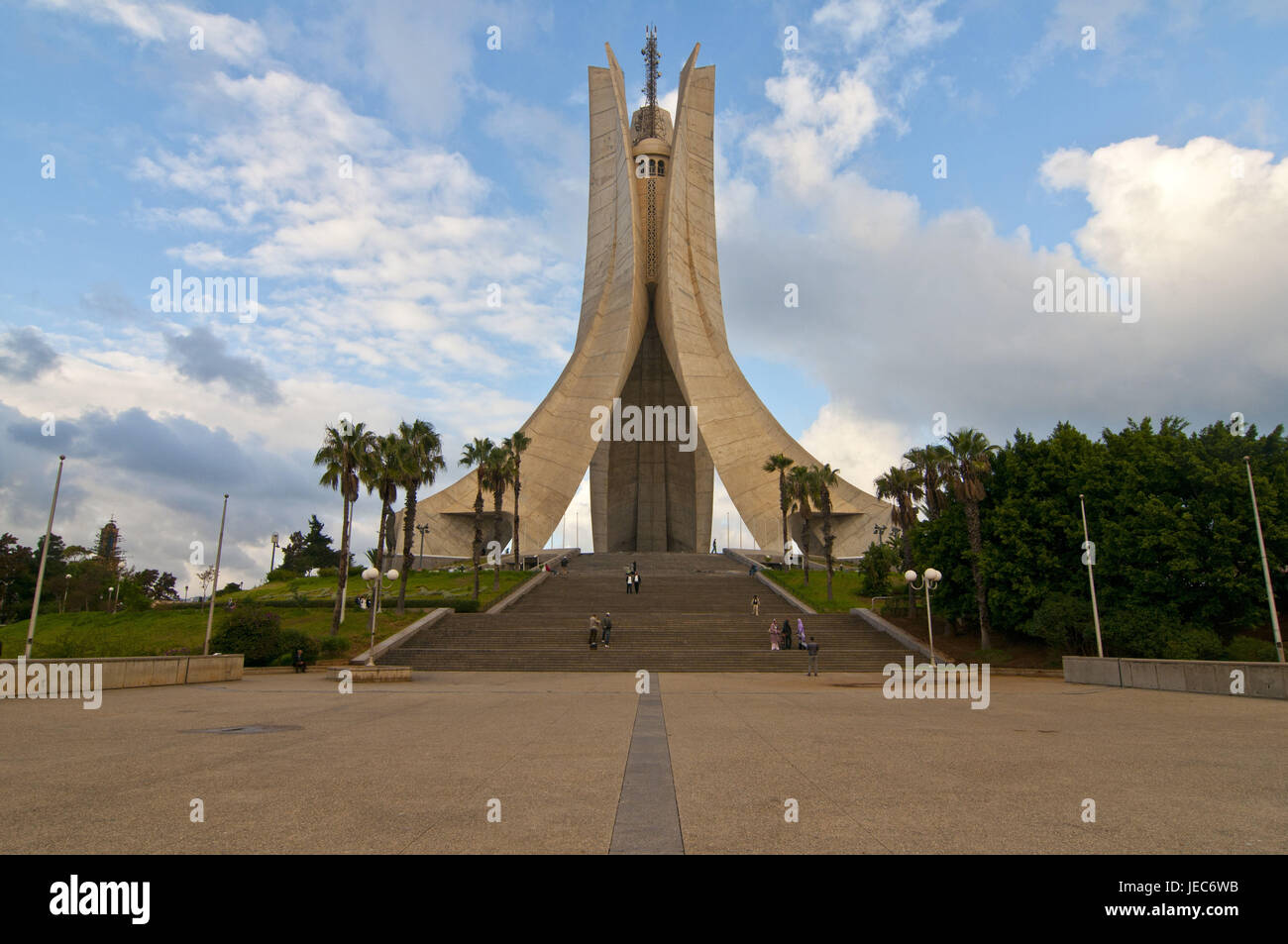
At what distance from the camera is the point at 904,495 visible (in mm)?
24156

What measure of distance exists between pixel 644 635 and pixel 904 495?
9691 mm

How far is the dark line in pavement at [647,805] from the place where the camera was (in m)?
3.00

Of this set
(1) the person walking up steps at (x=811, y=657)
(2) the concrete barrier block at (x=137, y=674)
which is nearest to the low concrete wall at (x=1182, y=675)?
(1) the person walking up steps at (x=811, y=657)

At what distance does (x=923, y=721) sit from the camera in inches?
306

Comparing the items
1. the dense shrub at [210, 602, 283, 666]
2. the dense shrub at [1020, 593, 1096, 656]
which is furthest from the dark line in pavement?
the dense shrub at [1020, 593, 1096, 656]

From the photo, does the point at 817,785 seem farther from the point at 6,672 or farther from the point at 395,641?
the point at 395,641

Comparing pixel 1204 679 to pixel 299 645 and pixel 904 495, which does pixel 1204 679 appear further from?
pixel 299 645

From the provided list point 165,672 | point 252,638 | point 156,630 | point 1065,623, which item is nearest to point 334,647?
point 252,638

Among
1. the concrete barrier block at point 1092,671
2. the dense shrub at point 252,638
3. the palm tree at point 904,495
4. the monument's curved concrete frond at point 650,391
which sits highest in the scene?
the monument's curved concrete frond at point 650,391

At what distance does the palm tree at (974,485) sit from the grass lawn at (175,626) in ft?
44.6

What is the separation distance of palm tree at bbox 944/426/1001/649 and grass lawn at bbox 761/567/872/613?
429 centimetres

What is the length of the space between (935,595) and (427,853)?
2064 cm

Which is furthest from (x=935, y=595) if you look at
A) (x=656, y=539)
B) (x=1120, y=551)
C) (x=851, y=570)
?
(x=656, y=539)

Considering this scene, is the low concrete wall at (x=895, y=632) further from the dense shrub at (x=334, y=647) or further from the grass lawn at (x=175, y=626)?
the dense shrub at (x=334, y=647)
